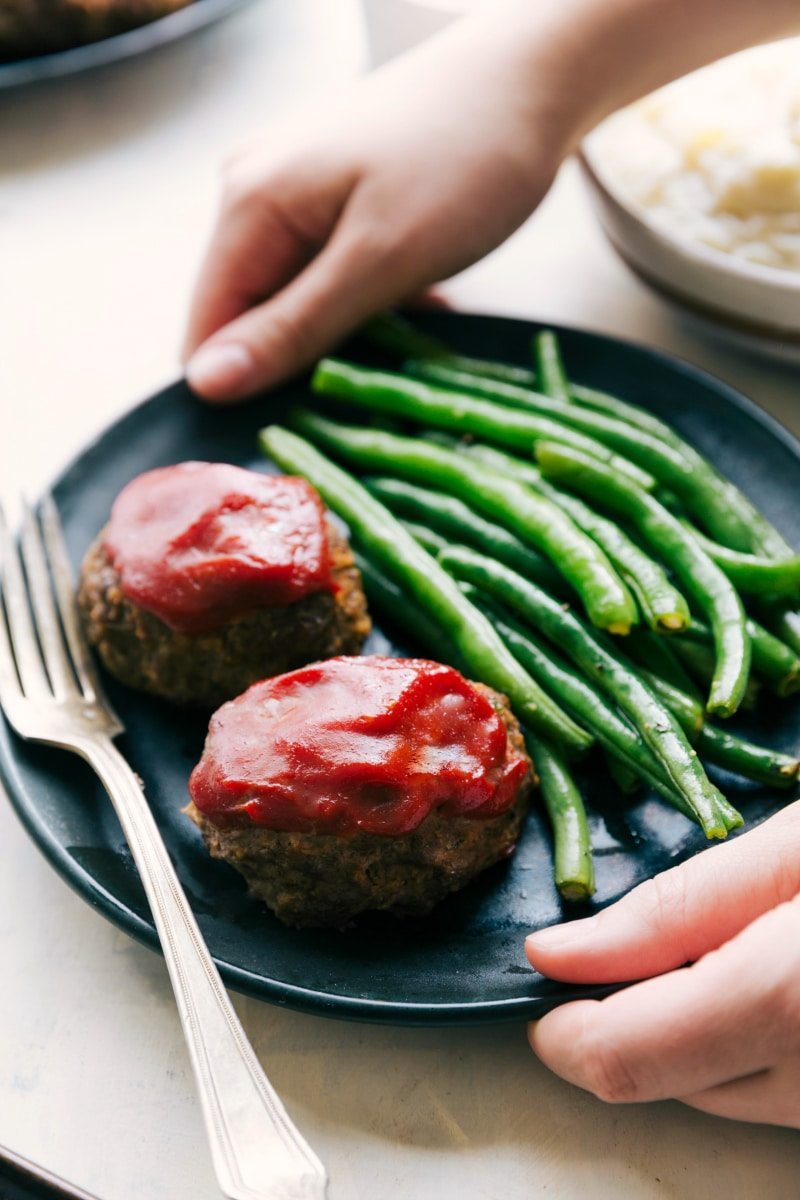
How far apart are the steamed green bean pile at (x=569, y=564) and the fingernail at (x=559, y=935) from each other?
0.17 m

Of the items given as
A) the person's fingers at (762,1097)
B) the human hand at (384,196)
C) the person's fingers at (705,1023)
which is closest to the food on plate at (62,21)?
the human hand at (384,196)

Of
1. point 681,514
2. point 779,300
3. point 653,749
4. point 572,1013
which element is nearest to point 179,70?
point 779,300

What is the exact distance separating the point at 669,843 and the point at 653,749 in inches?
7.8

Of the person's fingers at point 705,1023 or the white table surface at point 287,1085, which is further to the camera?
the white table surface at point 287,1085

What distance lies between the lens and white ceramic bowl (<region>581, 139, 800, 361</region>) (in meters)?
3.15

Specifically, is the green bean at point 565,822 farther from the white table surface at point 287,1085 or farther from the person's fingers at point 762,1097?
the person's fingers at point 762,1097

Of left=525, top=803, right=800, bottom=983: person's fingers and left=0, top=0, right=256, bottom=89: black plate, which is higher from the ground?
left=0, top=0, right=256, bottom=89: black plate

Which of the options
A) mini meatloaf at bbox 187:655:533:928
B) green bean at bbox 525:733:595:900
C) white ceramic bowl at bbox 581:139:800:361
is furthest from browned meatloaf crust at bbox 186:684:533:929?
white ceramic bowl at bbox 581:139:800:361

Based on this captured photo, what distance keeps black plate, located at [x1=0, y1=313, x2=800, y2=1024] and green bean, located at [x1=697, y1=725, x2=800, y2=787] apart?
0.05 meters

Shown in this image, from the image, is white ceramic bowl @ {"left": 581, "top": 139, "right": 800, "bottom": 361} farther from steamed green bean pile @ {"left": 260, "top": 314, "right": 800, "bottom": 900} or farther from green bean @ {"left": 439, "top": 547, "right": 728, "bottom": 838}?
green bean @ {"left": 439, "top": 547, "right": 728, "bottom": 838}

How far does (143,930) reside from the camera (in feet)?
6.93

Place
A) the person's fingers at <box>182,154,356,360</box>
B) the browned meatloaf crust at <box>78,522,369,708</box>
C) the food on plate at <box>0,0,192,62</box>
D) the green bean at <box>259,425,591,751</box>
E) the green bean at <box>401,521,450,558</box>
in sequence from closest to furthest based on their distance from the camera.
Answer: the green bean at <box>259,425,591,751</box>
the browned meatloaf crust at <box>78,522,369,708</box>
the green bean at <box>401,521,450,558</box>
the person's fingers at <box>182,154,356,360</box>
the food on plate at <box>0,0,192,62</box>

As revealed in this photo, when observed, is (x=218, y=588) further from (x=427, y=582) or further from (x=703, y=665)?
(x=703, y=665)

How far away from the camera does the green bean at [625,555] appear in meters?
2.46
